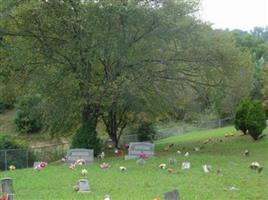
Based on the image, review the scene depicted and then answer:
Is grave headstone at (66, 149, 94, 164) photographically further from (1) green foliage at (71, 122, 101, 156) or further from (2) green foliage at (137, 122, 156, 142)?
(2) green foliage at (137, 122, 156, 142)

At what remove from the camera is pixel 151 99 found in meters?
26.0

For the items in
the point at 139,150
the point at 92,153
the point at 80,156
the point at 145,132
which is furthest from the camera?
the point at 145,132

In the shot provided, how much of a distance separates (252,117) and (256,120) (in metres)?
0.31

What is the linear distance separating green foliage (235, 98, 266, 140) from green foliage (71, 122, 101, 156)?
7063mm

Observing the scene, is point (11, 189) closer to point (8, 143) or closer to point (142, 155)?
point (142, 155)

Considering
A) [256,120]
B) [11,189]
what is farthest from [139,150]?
[11,189]

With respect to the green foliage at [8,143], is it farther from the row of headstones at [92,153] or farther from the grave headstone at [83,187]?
the grave headstone at [83,187]

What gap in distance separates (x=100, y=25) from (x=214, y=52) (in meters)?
5.19

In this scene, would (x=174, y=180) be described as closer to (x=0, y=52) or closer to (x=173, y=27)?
(x=173, y=27)

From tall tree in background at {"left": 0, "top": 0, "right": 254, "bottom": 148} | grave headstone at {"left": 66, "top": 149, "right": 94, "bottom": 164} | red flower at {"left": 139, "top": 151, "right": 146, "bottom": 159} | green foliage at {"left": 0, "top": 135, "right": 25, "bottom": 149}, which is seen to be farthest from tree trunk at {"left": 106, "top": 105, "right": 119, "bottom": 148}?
grave headstone at {"left": 66, "top": 149, "right": 94, "bottom": 164}

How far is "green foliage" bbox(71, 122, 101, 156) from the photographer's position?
2433 cm

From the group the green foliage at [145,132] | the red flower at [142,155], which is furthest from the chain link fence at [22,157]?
the green foliage at [145,132]

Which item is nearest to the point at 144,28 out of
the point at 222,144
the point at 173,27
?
the point at 173,27

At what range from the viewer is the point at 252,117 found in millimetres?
25688
